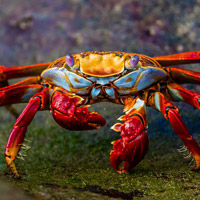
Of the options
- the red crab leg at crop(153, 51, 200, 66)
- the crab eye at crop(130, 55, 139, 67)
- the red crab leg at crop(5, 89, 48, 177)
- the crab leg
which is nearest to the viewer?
the red crab leg at crop(5, 89, 48, 177)

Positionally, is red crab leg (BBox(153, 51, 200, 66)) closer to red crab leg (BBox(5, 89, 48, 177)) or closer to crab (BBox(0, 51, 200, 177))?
crab (BBox(0, 51, 200, 177))

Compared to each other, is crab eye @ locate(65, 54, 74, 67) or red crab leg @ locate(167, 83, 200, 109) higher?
crab eye @ locate(65, 54, 74, 67)

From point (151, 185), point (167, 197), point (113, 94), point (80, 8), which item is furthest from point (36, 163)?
point (80, 8)

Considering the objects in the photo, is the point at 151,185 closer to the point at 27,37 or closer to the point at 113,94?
the point at 113,94

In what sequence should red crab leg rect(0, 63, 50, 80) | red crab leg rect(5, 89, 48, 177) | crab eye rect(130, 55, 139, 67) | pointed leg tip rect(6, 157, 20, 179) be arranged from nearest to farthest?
pointed leg tip rect(6, 157, 20, 179)
red crab leg rect(5, 89, 48, 177)
crab eye rect(130, 55, 139, 67)
red crab leg rect(0, 63, 50, 80)

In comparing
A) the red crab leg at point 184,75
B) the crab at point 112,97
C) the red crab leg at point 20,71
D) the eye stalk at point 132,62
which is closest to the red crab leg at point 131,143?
the crab at point 112,97

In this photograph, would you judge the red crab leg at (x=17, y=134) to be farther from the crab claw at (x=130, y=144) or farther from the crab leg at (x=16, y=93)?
the crab claw at (x=130, y=144)

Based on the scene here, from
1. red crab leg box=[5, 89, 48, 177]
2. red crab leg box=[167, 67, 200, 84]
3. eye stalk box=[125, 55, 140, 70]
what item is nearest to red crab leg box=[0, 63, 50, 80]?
red crab leg box=[5, 89, 48, 177]
